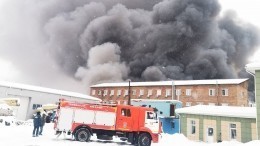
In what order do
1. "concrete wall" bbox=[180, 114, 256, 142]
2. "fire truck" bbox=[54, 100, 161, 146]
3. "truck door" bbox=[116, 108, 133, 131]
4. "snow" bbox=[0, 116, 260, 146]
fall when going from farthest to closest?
"concrete wall" bbox=[180, 114, 256, 142]
"truck door" bbox=[116, 108, 133, 131]
"fire truck" bbox=[54, 100, 161, 146]
"snow" bbox=[0, 116, 260, 146]

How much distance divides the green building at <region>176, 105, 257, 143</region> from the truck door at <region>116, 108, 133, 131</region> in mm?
10501

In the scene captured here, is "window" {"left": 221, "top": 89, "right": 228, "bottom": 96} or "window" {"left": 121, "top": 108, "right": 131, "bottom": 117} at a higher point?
"window" {"left": 221, "top": 89, "right": 228, "bottom": 96}

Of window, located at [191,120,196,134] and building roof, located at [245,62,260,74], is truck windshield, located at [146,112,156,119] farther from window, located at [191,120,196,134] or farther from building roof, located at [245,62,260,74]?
window, located at [191,120,196,134]

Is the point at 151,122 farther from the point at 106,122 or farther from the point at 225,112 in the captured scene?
the point at 225,112

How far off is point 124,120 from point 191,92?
143 feet

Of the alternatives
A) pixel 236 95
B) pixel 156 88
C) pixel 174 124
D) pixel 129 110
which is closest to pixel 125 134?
pixel 129 110

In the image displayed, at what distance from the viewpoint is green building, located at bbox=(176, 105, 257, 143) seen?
74.5 feet

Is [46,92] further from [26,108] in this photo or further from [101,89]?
[101,89]

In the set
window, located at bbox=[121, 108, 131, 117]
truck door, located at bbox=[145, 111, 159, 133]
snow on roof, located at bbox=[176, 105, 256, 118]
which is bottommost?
truck door, located at bbox=[145, 111, 159, 133]

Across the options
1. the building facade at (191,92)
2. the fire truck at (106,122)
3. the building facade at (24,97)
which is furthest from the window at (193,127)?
→ the building facade at (24,97)

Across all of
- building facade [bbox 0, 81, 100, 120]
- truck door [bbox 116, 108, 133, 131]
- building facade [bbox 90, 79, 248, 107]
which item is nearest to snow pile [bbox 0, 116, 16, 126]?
building facade [bbox 0, 81, 100, 120]

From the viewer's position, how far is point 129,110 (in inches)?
720

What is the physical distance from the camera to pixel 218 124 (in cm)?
2480

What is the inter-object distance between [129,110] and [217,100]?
4145 centimetres
